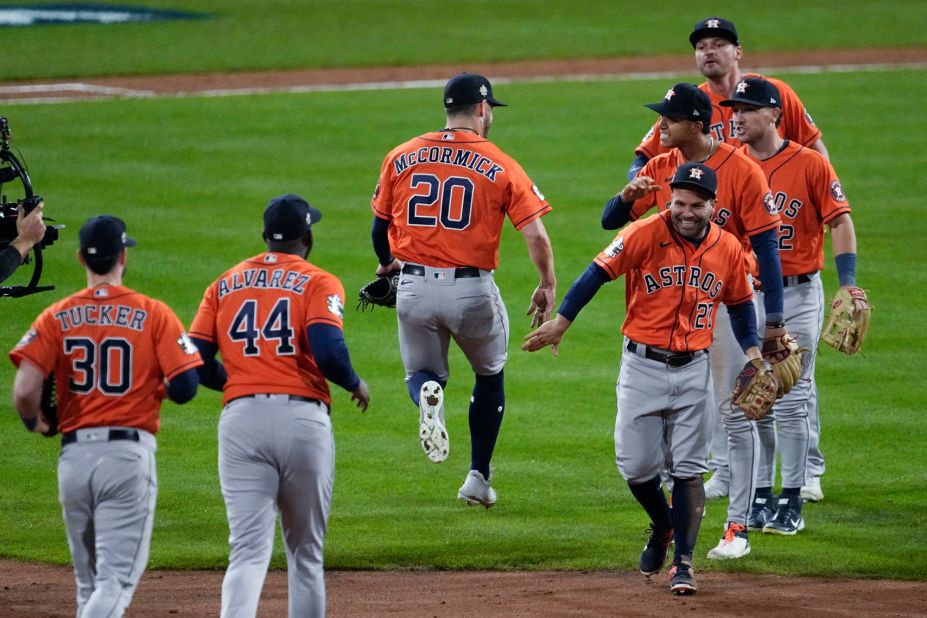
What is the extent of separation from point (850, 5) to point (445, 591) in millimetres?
28274

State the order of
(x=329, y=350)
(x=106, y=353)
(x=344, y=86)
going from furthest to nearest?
(x=344, y=86) → (x=329, y=350) → (x=106, y=353)

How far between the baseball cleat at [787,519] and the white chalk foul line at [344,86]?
16.2 meters

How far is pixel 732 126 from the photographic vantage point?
24.8 ft

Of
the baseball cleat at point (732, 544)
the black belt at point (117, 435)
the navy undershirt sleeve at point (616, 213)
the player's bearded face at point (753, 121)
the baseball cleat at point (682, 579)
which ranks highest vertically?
the player's bearded face at point (753, 121)

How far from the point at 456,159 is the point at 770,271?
1.69 metres

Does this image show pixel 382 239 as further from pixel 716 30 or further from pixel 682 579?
pixel 682 579

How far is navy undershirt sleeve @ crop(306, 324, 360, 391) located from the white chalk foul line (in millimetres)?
17448

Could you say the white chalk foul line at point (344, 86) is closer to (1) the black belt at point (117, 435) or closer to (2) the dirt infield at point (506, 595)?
(2) the dirt infield at point (506, 595)

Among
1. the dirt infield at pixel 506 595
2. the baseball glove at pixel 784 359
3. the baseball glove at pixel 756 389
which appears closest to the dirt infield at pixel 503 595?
the dirt infield at pixel 506 595

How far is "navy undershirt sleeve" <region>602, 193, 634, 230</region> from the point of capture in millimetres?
6879

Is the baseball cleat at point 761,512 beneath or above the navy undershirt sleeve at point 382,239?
beneath

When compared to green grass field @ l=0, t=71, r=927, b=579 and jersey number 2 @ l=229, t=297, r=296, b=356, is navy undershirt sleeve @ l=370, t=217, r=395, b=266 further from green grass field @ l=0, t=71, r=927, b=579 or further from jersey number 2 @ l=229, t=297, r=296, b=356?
jersey number 2 @ l=229, t=297, r=296, b=356

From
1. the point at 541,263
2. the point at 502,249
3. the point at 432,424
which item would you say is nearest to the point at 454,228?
the point at 541,263

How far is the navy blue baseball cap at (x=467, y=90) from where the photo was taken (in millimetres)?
7254
